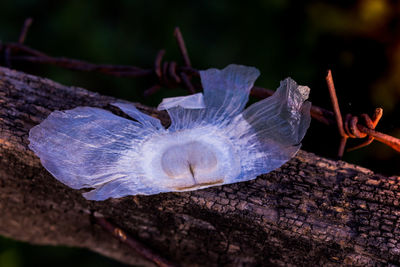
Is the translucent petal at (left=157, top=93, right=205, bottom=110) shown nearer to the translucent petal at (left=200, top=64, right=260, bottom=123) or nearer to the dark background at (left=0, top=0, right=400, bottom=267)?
the translucent petal at (left=200, top=64, right=260, bottom=123)

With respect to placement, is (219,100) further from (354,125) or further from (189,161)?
(354,125)

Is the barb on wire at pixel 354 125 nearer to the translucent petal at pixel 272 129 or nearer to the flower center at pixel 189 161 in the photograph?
the translucent petal at pixel 272 129

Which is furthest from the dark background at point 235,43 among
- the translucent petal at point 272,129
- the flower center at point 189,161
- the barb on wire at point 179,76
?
the flower center at point 189,161

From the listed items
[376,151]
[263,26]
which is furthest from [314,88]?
[263,26]

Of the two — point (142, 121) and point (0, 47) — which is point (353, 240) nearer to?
point (142, 121)

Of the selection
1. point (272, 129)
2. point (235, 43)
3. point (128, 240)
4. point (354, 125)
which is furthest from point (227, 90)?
point (235, 43)
